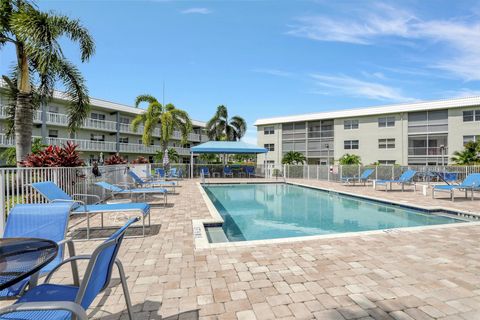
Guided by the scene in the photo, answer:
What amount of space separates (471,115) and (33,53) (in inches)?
1411

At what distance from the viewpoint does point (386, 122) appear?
104 ft

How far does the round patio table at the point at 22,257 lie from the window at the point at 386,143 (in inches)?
1384

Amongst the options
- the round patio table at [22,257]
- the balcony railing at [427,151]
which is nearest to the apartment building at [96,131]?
the round patio table at [22,257]

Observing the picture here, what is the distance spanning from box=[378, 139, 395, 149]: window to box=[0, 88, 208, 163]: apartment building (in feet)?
92.8

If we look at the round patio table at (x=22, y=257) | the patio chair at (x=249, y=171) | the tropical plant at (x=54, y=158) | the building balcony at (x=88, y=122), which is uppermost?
the building balcony at (x=88, y=122)

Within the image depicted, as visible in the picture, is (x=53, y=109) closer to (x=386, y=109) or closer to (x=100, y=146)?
(x=100, y=146)

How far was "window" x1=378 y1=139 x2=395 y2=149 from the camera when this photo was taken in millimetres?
31547

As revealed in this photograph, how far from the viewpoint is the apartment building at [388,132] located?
28219 millimetres

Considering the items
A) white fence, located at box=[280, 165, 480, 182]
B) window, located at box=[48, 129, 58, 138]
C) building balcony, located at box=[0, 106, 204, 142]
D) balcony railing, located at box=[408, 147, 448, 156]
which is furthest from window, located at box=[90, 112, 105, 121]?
balcony railing, located at box=[408, 147, 448, 156]

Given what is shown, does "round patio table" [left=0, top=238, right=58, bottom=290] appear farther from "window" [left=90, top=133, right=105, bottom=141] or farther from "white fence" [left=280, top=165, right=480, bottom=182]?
"window" [left=90, top=133, right=105, bottom=141]

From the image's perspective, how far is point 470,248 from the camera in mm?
4625

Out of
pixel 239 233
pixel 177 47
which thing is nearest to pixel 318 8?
pixel 177 47

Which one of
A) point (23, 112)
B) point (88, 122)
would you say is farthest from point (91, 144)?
point (23, 112)

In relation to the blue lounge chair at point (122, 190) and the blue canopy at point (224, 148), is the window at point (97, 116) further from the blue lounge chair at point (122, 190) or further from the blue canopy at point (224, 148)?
the blue lounge chair at point (122, 190)
